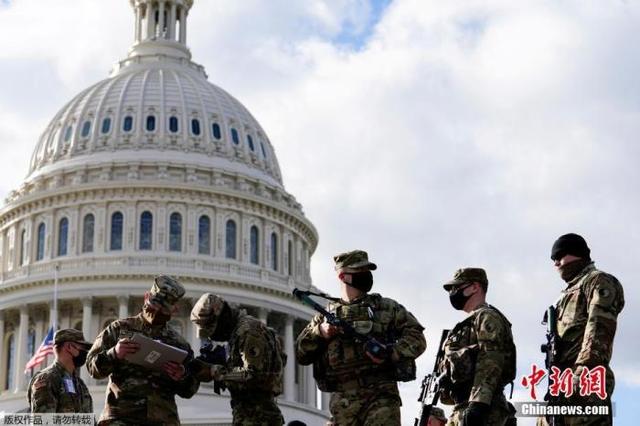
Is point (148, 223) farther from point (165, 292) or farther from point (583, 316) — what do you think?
point (583, 316)

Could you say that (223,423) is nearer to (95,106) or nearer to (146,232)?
(146,232)

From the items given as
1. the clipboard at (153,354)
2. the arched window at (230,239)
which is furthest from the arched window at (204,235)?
the clipboard at (153,354)

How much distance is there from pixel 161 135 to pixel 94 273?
1129 cm

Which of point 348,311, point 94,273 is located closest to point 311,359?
point 348,311

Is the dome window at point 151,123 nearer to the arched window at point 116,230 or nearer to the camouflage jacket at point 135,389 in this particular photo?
the arched window at point 116,230

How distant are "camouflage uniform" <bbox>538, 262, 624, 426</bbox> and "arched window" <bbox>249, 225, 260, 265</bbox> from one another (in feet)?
231

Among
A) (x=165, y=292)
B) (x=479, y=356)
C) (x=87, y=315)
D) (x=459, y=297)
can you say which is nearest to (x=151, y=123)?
(x=87, y=315)

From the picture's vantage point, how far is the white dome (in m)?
82.6

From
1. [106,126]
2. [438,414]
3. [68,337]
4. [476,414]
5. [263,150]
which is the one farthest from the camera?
[263,150]

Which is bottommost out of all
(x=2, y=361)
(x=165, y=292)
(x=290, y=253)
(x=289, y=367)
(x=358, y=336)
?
(x=358, y=336)

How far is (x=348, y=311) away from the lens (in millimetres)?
11898

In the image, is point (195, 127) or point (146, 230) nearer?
point (146, 230)

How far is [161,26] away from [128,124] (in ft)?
40.2

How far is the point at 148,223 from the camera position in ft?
261
